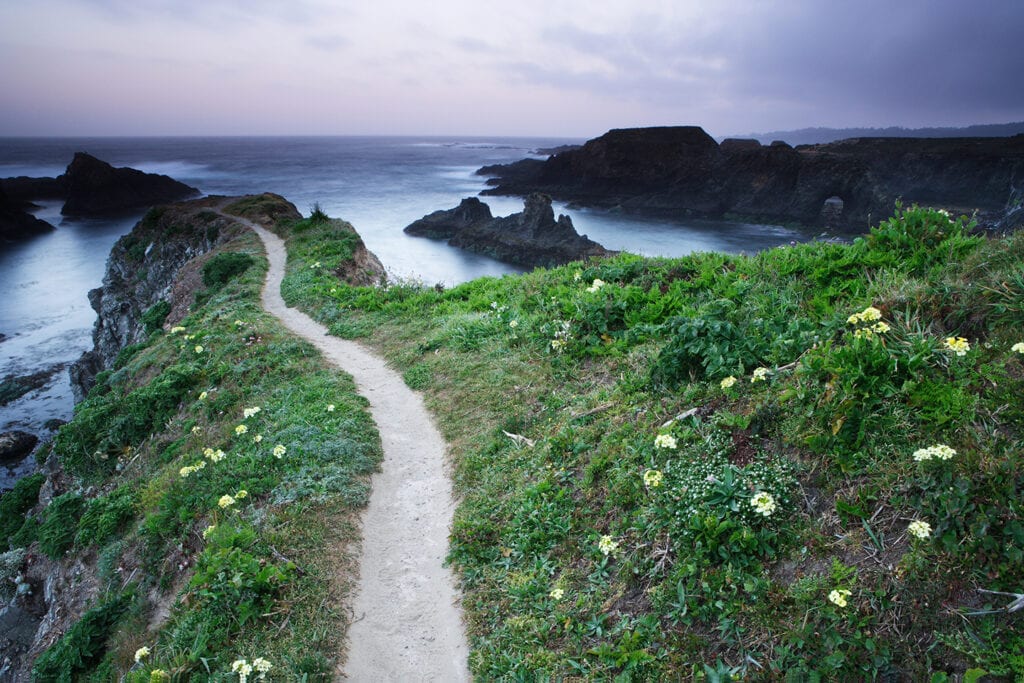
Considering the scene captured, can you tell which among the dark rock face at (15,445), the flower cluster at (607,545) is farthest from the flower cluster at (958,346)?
the dark rock face at (15,445)

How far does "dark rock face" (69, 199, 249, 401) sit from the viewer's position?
2716 centimetres

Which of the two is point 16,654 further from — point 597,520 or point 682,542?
point 682,542

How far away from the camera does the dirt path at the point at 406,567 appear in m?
4.89

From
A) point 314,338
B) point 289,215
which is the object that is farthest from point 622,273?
point 289,215

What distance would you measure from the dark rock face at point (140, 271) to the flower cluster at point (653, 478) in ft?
90.3

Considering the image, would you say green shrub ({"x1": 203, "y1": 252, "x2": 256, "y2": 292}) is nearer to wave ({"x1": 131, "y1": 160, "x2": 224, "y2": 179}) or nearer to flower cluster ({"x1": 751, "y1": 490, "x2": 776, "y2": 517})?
flower cluster ({"x1": 751, "y1": 490, "x2": 776, "y2": 517})

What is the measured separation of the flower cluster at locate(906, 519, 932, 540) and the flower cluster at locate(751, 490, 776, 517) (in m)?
0.91

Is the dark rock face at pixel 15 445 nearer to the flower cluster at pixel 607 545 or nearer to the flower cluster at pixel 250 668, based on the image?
the flower cluster at pixel 250 668

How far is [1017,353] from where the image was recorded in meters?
4.27

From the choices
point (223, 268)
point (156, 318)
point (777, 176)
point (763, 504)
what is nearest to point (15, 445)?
point (156, 318)

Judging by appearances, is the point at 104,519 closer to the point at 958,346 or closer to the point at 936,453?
the point at 936,453

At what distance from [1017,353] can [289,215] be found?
A: 3696cm

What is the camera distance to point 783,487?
14.6 feet

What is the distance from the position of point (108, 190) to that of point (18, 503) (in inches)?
3137
